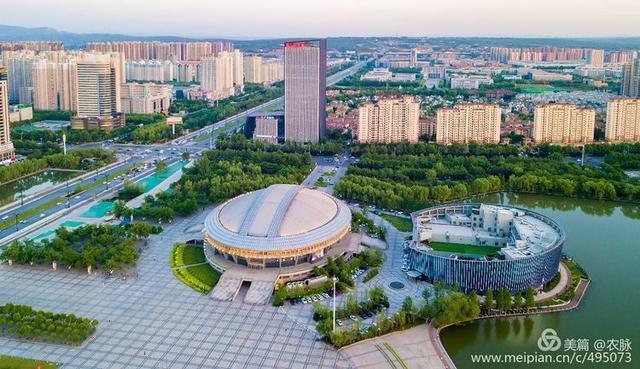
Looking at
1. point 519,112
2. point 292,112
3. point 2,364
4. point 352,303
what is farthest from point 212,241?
point 519,112

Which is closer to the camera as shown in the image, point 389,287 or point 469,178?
point 389,287

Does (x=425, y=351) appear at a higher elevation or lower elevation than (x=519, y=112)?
lower

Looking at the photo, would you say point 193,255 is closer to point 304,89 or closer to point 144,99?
point 304,89

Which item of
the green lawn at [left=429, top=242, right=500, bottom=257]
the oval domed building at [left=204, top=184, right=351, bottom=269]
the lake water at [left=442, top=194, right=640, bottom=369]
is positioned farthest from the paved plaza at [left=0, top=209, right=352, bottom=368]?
the green lawn at [left=429, top=242, right=500, bottom=257]

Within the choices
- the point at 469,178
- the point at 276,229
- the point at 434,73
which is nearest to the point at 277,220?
the point at 276,229

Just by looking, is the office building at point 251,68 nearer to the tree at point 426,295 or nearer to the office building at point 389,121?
the office building at point 389,121

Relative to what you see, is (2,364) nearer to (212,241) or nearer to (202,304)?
(202,304)

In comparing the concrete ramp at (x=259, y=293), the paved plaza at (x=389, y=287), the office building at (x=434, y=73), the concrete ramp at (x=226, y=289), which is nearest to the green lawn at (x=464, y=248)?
the paved plaza at (x=389, y=287)
